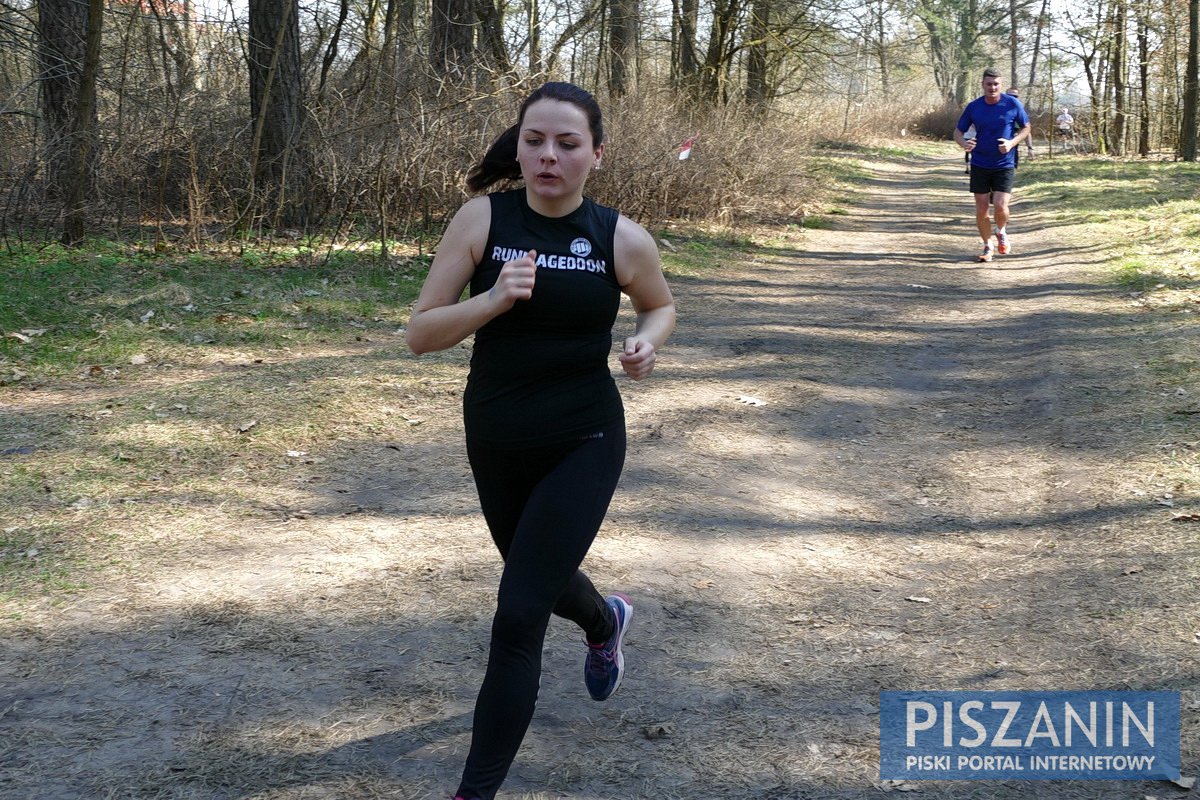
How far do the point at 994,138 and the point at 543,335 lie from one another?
38.8ft

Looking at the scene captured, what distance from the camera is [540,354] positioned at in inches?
122

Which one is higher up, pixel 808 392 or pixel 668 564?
pixel 808 392

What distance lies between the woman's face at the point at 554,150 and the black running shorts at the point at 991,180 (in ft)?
37.3

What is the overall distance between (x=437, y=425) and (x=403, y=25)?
7.44 metres

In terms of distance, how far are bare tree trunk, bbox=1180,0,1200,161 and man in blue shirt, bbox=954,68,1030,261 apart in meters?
13.5

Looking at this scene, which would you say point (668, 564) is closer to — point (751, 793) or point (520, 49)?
point (751, 793)

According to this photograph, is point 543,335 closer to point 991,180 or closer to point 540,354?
point 540,354

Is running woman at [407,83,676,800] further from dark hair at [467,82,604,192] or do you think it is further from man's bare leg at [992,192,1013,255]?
man's bare leg at [992,192,1013,255]

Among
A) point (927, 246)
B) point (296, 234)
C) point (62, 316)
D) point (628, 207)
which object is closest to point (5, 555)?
point (62, 316)

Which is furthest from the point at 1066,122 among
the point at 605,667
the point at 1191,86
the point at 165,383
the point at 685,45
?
the point at 605,667

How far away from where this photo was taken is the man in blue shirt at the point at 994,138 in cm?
1335

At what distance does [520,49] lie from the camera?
1305cm

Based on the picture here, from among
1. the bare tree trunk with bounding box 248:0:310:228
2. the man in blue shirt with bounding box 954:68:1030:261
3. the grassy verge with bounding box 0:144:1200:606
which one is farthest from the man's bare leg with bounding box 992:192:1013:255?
the bare tree trunk with bounding box 248:0:310:228

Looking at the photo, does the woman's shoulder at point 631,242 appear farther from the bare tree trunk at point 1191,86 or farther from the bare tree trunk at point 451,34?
the bare tree trunk at point 1191,86
